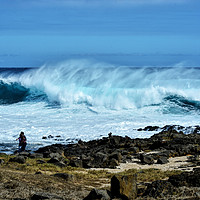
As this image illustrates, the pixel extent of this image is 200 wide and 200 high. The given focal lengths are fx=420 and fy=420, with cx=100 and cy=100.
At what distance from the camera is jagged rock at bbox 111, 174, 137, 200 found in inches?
334

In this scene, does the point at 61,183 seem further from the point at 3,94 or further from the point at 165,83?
the point at 3,94

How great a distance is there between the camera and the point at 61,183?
1029 centimetres

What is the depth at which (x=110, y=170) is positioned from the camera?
13.3m

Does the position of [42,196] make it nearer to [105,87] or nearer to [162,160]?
[162,160]

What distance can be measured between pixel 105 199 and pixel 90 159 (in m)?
6.01

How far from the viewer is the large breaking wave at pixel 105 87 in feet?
112

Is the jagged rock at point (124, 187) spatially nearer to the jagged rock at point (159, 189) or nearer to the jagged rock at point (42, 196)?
the jagged rock at point (159, 189)

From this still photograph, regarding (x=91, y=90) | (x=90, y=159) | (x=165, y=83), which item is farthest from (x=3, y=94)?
(x=90, y=159)

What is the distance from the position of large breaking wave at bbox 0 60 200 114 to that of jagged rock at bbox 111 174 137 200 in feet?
72.1

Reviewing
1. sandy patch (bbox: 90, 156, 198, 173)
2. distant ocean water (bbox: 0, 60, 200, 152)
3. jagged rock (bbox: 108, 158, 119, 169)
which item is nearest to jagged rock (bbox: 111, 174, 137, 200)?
Result: sandy patch (bbox: 90, 156, 198, 173)

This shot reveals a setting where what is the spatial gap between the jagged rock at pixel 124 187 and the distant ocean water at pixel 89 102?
32.6ft

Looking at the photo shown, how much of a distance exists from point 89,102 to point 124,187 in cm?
2685

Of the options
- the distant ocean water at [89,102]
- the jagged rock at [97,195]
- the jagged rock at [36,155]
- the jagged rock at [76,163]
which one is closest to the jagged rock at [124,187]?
the jagged rock at [97,195]

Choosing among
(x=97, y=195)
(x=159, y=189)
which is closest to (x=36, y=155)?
(x=97, y=195)
